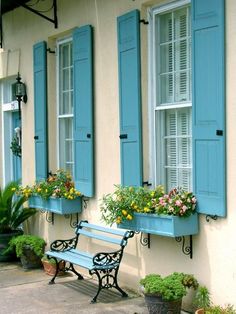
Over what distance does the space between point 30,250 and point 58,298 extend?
5.48 ft

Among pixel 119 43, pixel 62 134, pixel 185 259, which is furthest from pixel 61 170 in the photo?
pixel 185 259

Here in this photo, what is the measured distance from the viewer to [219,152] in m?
5.26

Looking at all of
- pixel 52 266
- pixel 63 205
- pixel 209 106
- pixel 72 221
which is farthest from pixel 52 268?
pixel 209 106

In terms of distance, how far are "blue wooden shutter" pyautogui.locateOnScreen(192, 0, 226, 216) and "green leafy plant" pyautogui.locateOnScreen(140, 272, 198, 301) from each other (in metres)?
0.71

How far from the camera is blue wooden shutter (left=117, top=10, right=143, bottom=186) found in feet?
20.7

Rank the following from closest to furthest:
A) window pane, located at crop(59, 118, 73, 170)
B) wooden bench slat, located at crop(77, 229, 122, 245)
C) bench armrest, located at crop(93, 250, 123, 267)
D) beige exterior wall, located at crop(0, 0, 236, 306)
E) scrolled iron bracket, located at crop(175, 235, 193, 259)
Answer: beige exterior wall, located at crop(0, 0, 236, 306) → scrolled iron bracket, located at crop(175, 235, 193, 259) → bench armrest, located at crop(93, 250, 123, 267) → wooden bench slat, located at crop(77, 229, 122, 245) → window pane, located at crop(59, 118, 73, 170)

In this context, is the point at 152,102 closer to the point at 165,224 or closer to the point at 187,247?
the point at 165,224

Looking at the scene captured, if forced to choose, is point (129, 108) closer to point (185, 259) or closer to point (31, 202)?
point (185, 259)

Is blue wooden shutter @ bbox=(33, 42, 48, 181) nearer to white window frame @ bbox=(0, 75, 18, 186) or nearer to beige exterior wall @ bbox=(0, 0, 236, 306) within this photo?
beige exterior wall @ bbox=(0, 0, 236, 306)

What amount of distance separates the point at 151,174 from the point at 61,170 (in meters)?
2.11

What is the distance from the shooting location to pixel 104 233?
704 cm

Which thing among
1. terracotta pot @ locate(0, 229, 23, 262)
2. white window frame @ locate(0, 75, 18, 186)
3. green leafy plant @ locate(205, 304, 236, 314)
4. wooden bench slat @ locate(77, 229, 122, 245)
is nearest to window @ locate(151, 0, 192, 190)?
wooden bench slat @ locate(77, 229, 122, 245)

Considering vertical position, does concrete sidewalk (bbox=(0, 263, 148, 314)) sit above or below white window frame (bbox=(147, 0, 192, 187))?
below

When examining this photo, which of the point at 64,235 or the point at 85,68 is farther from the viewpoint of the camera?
the point at 64,235
